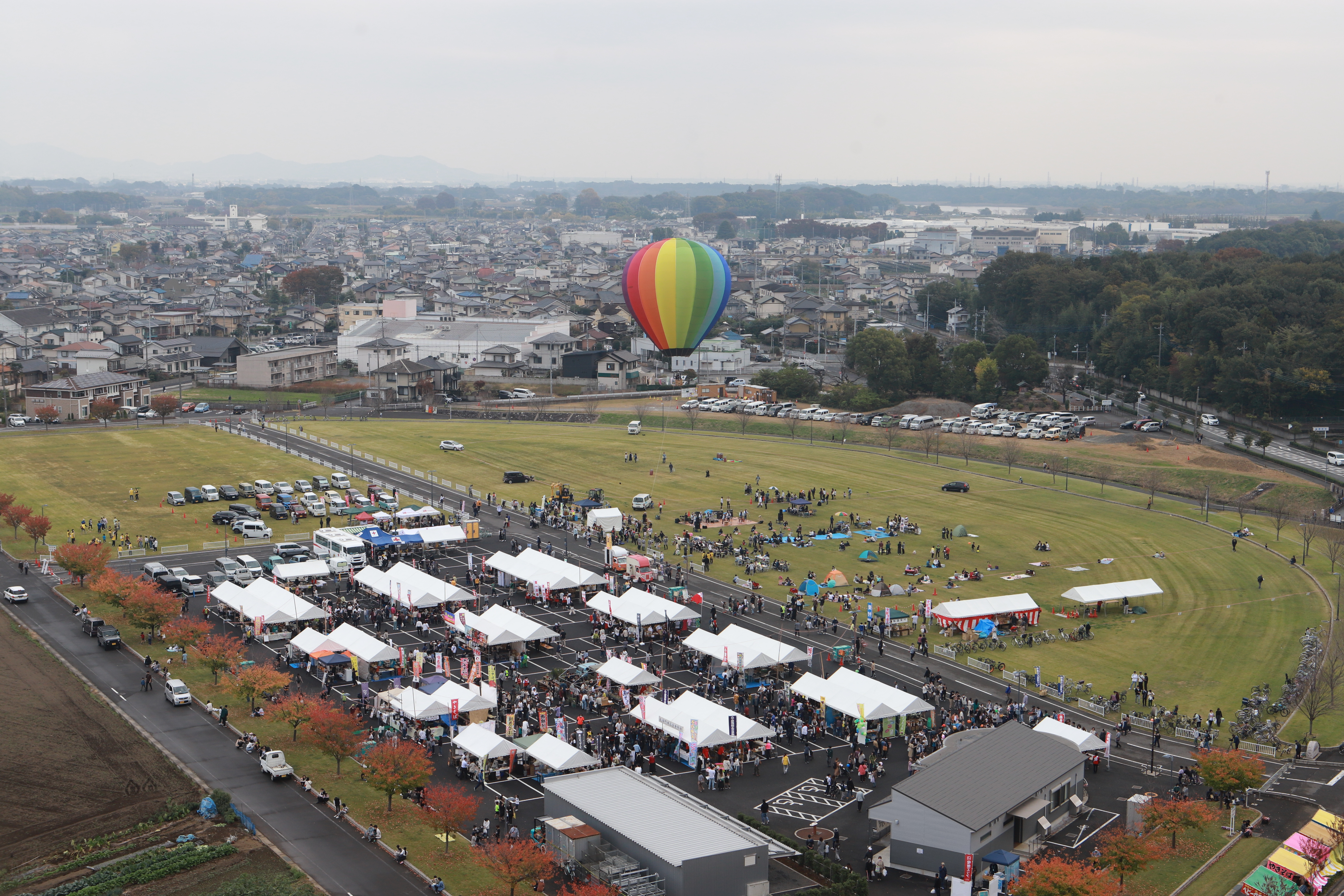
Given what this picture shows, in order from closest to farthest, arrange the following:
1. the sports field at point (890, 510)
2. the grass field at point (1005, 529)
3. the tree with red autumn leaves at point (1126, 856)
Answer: the tree with red autumn leaves at point (1126, 856)
the grass field at point (1005, 529)
the sports field at point (890, 510)

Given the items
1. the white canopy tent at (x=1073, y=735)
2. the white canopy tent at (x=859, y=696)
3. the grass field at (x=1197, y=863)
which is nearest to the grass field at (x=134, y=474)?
the white canopy tent at (x=859, y=696)

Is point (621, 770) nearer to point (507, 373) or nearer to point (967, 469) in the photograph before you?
point (967, 469)

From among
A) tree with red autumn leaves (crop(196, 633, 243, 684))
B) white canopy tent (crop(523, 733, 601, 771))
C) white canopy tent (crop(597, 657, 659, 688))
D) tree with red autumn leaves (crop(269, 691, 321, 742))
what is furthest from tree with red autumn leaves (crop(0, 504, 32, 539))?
white canopy tent (crop(523, 733, 601, 771))

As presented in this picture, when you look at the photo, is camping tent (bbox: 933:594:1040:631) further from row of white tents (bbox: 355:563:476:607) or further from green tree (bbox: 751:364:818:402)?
green tree (bbox: 751:364:818:402)

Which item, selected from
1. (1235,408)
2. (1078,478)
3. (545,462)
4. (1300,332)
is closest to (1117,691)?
(1078,478)

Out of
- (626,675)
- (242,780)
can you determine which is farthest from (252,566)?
(242,780)

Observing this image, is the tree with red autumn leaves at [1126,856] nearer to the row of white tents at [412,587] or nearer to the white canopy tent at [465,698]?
the white canopy tent at [465,698]
